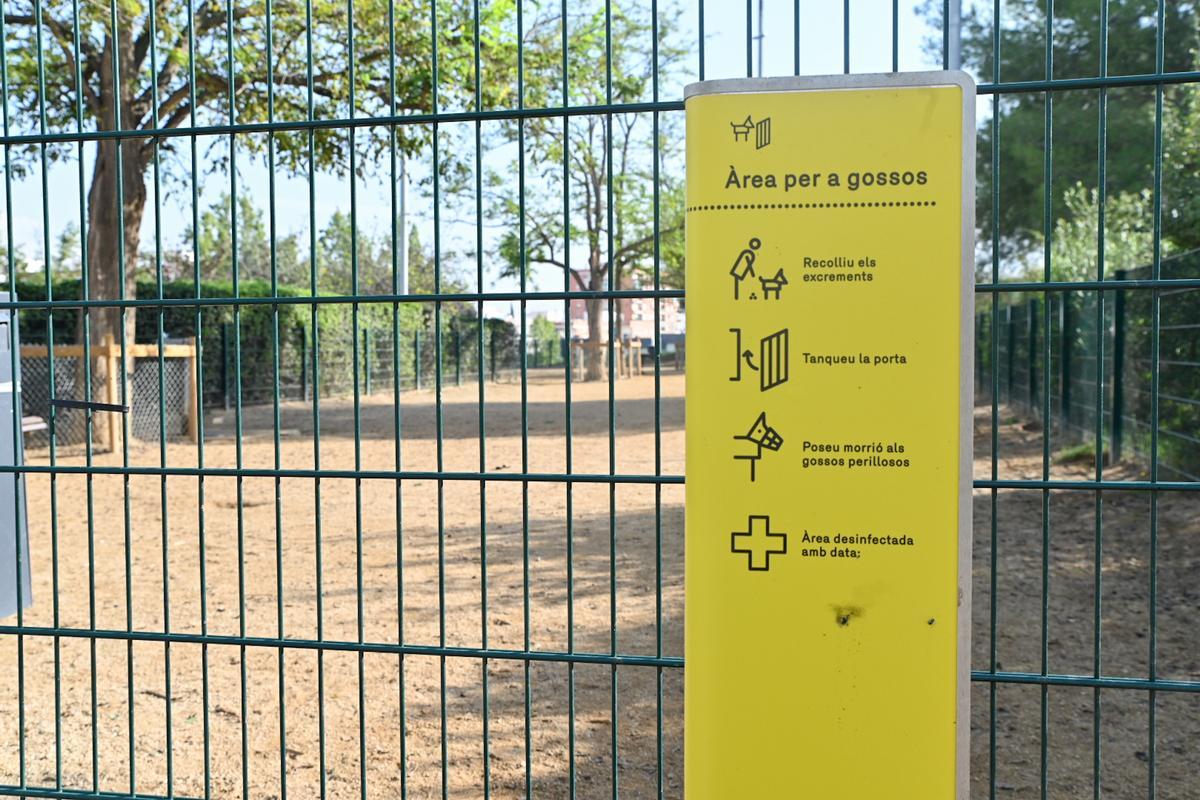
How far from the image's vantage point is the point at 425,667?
5672 mm

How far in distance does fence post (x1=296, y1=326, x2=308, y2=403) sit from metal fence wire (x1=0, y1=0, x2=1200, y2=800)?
56cm

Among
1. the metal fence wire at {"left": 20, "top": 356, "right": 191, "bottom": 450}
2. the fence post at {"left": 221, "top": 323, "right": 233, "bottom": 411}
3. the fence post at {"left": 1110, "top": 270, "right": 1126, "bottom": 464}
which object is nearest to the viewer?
the fence post at {"left": 1110, "top": 270, "right": 1126, "bottom": 464}

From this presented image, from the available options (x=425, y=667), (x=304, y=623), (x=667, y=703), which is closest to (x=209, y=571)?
(x=304, y=623)

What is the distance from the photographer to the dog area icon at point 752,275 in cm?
208

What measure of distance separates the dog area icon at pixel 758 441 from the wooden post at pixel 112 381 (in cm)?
1239

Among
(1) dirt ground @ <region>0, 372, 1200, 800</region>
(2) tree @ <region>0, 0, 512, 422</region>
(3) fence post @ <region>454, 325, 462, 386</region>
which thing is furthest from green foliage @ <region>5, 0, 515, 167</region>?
(3) fence post @ <region>454, 325, 462, 386</region>

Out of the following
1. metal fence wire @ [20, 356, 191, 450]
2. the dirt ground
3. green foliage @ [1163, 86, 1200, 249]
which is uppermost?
green foliage @ [1163, 86, 1200, 249]

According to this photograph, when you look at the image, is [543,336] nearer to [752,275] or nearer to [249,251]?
[249,251]

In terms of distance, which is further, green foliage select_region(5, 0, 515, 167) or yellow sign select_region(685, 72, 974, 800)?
green foliage select_region(5, 0, 515, 167)

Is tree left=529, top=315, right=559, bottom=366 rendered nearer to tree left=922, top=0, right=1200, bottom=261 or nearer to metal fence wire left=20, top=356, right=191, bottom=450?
tree left=922, top=0, right=1200, bottom=261

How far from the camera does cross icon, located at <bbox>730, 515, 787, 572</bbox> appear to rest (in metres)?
2.10

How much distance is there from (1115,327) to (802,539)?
11.0m

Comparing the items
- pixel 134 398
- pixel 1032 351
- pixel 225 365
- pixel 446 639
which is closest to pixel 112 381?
pixel 134 398

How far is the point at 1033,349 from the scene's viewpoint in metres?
17.0
